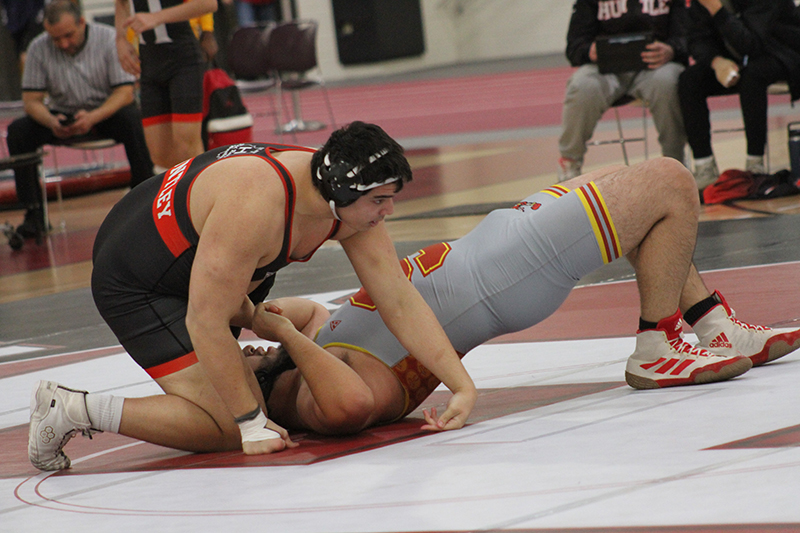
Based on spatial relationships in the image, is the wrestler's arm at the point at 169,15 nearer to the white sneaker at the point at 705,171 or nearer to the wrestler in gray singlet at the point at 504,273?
the white sneaker at the point at 705,171

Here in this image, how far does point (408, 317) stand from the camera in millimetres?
2336

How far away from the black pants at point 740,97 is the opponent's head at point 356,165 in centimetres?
358

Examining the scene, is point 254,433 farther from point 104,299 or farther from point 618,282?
point 618,282

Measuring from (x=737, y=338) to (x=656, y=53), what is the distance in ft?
11.1

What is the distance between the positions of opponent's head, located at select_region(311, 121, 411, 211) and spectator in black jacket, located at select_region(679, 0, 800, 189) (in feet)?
11.7

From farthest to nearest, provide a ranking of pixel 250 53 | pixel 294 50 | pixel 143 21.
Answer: pixel 250 53
pixel 294 50
pixel 143 21

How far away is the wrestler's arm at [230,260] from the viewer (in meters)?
2.14

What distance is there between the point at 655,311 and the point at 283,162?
2.99ft

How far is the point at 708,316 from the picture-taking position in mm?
2543

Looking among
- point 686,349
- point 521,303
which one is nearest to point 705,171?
point 686,349

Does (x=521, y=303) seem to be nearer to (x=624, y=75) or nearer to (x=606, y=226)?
(x=606, y=226)

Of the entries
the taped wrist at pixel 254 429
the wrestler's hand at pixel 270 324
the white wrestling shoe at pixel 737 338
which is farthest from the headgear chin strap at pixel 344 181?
the white wrestling shoe at pixel 737 338

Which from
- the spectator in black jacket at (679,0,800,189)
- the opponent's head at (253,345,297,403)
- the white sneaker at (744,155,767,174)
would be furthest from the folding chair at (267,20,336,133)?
the opponent's head at (253,345,297,403)

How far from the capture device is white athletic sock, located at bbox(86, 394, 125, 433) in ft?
7.64
